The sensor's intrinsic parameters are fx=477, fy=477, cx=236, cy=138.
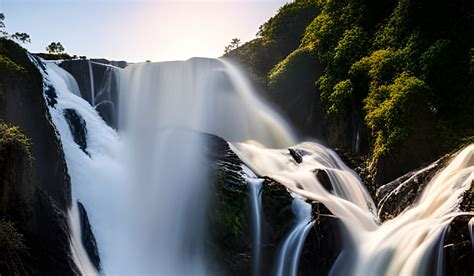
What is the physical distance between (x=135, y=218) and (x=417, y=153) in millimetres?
8815

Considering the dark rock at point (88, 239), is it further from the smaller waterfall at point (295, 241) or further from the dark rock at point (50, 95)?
the dark rock at point (50, 95)

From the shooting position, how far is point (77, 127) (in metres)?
15.8

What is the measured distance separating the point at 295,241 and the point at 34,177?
247 inches

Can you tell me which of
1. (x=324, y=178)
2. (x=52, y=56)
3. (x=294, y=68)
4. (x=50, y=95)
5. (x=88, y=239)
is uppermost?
(x=52, y=56)

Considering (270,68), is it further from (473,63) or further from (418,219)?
(418,219)

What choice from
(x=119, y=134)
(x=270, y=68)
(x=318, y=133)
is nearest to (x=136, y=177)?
(x=119, y=134)

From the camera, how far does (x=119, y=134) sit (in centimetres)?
1838

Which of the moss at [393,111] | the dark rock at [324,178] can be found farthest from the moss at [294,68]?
the dark rock at [324,178]

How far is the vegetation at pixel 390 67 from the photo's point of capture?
15234mm

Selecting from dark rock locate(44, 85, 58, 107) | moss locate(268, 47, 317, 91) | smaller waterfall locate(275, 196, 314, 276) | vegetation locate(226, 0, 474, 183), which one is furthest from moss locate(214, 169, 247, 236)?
moss locate(268, 47, 317, 91)

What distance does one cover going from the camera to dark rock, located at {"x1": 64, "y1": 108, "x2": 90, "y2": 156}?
15297mm

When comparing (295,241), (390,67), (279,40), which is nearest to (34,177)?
(295,241)

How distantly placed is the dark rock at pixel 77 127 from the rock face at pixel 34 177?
292 cm

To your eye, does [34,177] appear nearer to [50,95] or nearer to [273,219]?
[273,219]
